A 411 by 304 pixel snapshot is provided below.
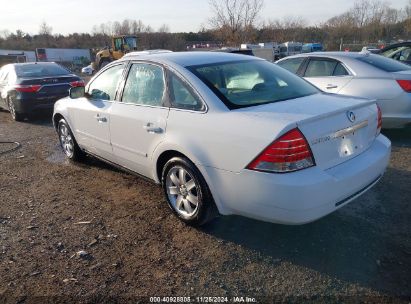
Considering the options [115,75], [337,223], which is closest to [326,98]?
[337,223]

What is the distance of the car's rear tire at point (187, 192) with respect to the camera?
334 cm

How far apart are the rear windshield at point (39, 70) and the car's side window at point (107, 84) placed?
17.6 feet

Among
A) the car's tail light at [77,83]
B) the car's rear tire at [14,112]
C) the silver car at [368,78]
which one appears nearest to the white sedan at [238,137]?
the silver car at [368,78]

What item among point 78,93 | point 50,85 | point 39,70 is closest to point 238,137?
point 78,93

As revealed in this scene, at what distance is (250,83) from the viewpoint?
3750 mm

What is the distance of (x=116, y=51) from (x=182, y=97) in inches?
1180

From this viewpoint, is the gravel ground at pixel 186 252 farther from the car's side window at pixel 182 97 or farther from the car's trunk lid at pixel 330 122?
the car's side window at pixel 182 97

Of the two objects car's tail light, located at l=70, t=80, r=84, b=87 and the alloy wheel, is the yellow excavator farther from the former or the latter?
the alloy wheel

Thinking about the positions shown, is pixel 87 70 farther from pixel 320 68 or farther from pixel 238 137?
pixel 238 137

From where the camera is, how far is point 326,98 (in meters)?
3.54

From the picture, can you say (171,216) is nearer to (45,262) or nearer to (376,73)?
(45,262)

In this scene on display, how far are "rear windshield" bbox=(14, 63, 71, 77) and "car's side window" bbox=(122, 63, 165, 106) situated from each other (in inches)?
248

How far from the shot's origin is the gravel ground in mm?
2740

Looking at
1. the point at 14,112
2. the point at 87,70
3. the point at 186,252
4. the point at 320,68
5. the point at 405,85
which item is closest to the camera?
the point at 186,252
